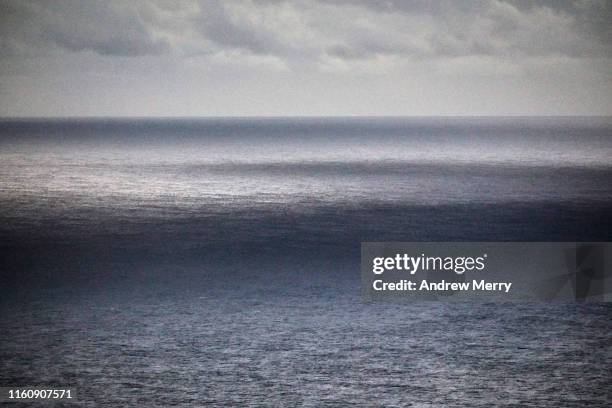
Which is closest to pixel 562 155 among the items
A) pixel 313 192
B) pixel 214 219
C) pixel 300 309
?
pixel 313 192

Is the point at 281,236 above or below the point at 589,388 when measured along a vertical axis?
above

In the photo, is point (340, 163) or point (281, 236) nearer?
point (281, 236)

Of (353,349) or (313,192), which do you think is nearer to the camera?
(353,349)

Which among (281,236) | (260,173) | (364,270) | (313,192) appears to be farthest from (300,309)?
(260,173)

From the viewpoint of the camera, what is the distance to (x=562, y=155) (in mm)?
199750

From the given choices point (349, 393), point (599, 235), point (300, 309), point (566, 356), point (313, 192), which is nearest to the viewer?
point (349, 393)

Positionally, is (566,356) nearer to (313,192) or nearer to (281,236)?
(281,236)

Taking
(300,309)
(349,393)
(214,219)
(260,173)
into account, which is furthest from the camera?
(260,173)

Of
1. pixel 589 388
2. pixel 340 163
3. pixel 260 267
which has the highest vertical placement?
pixel 340 163

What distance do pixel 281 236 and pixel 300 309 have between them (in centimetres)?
2565

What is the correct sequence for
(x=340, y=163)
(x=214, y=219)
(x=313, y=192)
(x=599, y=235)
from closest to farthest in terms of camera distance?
(x=599, y=235) < (x=214, y=219) < (x=313, y=192) < (x=340, y=163)

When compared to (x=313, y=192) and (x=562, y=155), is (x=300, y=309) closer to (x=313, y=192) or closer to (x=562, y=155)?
(x=313, y=192)

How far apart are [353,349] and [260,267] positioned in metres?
20.9

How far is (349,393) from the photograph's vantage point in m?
44.0
